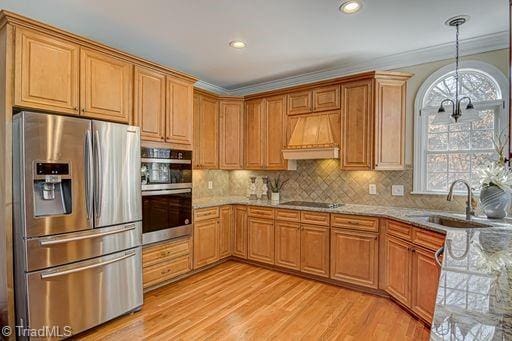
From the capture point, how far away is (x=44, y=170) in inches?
87.0

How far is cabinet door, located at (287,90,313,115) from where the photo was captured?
4.02 m

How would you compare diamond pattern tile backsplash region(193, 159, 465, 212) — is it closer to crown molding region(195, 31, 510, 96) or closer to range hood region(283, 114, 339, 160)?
range hood region(283, 114, 339, 160)

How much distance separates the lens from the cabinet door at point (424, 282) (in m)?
2.47

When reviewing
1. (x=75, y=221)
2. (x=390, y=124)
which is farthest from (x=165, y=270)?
(x=390, y=124)

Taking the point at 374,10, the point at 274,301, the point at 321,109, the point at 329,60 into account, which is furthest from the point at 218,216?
the point at 374,10

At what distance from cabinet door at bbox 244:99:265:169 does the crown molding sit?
1.37ft

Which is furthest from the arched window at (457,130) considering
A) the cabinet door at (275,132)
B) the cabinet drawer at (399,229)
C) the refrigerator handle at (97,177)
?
the refrigerator handle at (97,177)

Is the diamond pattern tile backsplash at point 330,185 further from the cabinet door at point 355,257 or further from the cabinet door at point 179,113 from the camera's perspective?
the cabinet door at point 179,113

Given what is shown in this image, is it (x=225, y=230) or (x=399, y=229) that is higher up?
(x=399, y=229)

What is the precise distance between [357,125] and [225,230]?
234cm

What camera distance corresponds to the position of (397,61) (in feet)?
11.8

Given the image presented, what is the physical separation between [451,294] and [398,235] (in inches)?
88.7

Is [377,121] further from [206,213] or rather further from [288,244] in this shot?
[206,213]

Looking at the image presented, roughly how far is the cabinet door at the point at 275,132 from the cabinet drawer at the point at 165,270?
181 cm
